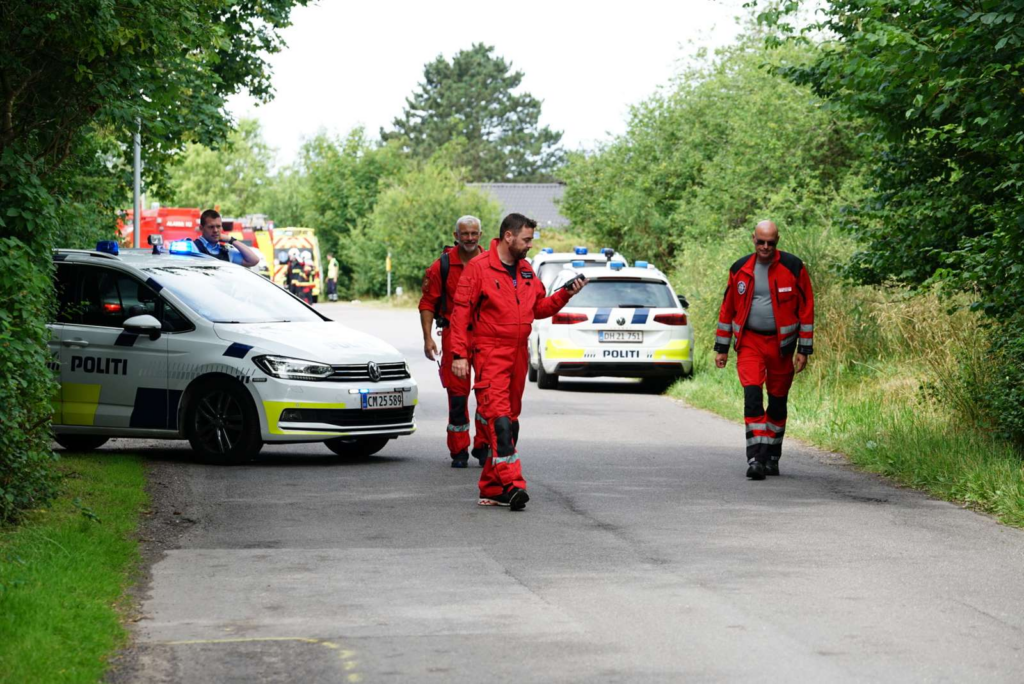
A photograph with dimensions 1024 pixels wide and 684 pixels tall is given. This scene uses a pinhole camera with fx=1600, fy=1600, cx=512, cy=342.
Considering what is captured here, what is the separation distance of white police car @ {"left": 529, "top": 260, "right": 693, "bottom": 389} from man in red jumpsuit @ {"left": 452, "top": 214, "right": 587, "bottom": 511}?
9821 mm

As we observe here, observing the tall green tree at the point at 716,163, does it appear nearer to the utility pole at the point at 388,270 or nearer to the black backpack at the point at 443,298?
the black backpack at the point at 443,298

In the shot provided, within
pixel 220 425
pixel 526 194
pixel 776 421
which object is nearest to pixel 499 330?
pixel 776 421

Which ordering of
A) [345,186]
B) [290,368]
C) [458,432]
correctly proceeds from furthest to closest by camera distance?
[345,186], [458,432], [290,368]

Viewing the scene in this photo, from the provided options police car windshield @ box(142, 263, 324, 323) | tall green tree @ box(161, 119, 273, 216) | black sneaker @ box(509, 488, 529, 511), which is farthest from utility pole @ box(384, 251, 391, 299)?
black sneaker @ box(509, 488, 529, 511)

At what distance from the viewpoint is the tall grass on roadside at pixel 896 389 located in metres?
11.3

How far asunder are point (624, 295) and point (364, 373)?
864 centimetres

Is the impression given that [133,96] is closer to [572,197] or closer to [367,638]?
[367,638]

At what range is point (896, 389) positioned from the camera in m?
15.4

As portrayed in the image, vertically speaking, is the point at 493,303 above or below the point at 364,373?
above

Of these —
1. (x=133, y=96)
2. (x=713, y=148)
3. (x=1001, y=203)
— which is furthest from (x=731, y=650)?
(x=713, y=148)

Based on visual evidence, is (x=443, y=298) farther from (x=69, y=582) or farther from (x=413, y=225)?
(x=413, y=225)

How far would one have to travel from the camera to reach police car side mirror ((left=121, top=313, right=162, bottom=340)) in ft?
40.9

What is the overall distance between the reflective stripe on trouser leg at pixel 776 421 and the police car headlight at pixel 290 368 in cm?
344

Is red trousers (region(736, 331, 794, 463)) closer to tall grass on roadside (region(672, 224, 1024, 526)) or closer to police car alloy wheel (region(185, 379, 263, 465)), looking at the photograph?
tall grass on roadside (region(672, 224, 1024, 526))
